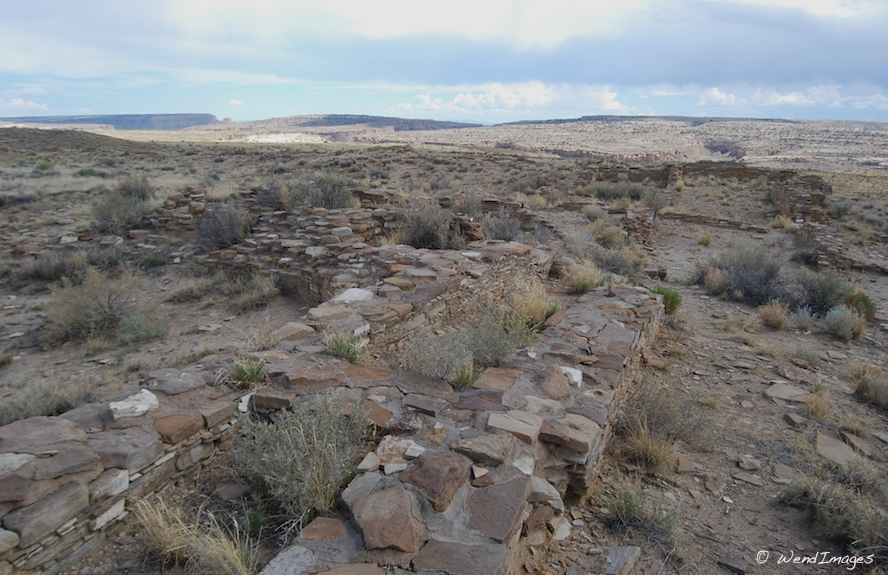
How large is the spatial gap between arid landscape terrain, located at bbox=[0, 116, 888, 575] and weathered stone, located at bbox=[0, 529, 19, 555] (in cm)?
1

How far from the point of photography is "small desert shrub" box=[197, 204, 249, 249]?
29.6 feet

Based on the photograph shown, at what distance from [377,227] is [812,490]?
7214 millimetres

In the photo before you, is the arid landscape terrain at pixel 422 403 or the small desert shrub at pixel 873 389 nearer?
the arid landscape terrain at pixel 422 403

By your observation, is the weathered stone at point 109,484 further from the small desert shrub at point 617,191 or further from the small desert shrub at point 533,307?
the small desert shrub at point 617,191

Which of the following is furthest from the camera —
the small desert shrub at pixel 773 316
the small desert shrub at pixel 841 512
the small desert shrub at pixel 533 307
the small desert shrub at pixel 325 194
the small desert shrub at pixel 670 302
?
the small desert shrub at pixel 325 194

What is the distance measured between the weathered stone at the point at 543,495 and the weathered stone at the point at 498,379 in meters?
0.86

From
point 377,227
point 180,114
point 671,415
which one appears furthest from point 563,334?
point 180,114

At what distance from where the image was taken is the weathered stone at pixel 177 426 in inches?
112

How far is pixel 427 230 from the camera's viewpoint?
8.14 meters

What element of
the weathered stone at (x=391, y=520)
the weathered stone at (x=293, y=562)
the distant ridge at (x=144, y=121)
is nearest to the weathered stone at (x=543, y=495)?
the weathered stone at (x=391, y=520)

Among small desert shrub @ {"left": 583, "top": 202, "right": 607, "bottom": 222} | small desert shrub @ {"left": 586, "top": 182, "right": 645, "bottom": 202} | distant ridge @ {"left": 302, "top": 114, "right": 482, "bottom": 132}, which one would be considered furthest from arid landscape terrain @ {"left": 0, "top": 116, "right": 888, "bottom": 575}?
distant ridge @ {"left": 302, "top": 114, "right": 482, "bottom": 132}

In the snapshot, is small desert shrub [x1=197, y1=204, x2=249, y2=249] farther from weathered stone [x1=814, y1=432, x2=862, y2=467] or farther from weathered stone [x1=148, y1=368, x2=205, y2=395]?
weathered stone [x1=814, y1=432, x2=862, y2=467]

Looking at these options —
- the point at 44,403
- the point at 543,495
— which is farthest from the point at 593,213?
the point at 44,403

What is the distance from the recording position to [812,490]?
3225 mm
